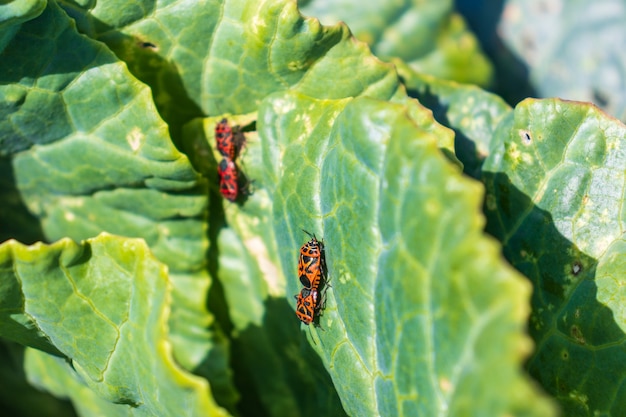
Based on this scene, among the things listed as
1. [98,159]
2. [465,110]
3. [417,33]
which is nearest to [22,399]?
[98,159]

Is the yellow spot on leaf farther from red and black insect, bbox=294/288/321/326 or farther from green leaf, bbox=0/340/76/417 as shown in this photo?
green leaf, bbox=0/340/76/417

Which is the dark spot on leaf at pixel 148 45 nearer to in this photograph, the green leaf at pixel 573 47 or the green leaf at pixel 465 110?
the green leaf at pixel 465 110

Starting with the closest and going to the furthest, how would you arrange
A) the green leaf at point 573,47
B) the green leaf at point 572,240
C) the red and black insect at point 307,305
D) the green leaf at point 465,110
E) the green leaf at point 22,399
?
1. the green leaf at point 572,240
2. the red and black insect at point 307,305
3. the green leaf at point 465,110
4. the green leaf at point 22,399
5. the green leaf at point 573,47

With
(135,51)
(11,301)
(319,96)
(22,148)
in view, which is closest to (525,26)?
(319,96)

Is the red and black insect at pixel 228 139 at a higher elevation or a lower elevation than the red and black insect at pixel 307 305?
higher

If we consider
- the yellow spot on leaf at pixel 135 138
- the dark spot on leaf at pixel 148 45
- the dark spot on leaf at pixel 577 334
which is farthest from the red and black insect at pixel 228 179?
the dark spot on leaf at pixel 577 334

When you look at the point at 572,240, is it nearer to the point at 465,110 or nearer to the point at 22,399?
the point at 465,110

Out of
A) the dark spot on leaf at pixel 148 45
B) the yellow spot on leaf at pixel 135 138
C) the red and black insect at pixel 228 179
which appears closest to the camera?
the yellow spot on leaf at pixel 135 138

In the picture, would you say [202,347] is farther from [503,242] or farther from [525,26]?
[525,26]
